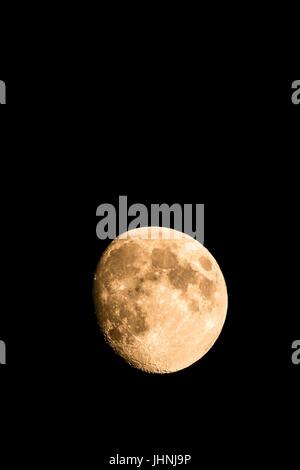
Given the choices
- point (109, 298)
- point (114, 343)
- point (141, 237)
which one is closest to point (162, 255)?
point (141, 237)

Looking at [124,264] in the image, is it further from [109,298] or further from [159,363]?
[159,363]

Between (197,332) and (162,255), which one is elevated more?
(162,255)

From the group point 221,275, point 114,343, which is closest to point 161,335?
point 114,343

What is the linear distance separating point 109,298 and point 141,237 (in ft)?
2.26

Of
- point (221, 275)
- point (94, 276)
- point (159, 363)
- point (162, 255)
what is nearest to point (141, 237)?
point (162, 255)

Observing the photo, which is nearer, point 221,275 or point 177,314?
point 177,314

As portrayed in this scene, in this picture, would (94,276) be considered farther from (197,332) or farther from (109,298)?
(197,332)

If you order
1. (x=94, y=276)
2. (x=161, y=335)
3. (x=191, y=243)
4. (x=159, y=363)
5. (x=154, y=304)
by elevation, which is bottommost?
(x=159, y=363)

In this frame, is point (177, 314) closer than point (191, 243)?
Yes

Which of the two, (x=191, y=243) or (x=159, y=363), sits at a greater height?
(x=191, y=243)

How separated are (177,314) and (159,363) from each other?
58cm

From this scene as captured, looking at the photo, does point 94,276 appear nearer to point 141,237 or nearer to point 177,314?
point 141,237

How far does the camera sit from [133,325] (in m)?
4.01

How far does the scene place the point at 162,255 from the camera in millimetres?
4141
